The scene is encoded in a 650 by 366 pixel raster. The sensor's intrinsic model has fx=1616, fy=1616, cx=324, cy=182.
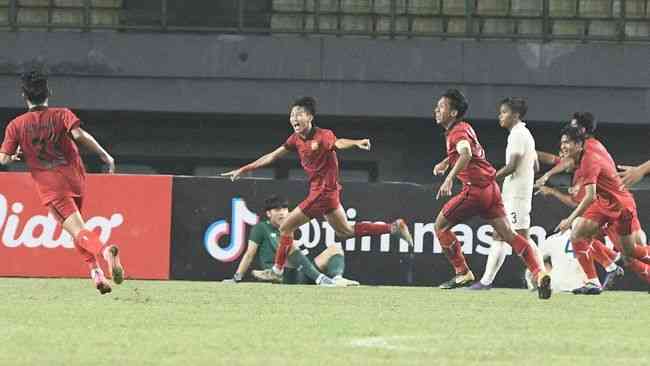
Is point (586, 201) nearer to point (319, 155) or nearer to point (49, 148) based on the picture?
point (319, 155)

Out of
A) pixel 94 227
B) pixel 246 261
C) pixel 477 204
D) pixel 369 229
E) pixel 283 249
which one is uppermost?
pixel 477 204

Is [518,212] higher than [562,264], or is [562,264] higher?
[518,212]

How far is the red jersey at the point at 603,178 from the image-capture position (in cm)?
1559

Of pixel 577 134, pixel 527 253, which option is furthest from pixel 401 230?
pixel 527 253

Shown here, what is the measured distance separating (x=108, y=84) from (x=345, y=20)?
4048mm

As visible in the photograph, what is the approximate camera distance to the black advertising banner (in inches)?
797

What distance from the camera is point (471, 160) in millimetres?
15898

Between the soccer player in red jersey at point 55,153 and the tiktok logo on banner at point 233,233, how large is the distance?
21.4 ft

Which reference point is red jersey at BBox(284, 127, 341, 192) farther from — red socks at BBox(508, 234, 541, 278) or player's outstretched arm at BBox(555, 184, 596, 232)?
player's outstretched arm at BBox(555, 184, 596, 232)

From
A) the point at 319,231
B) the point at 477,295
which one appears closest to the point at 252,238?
the point at 319,231

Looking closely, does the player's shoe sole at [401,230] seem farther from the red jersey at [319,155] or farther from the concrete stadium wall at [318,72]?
the concrete stadium wall at [318,72]

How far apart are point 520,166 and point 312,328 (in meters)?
6.64

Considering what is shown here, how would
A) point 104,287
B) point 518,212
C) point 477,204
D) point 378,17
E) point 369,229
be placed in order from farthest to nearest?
point 378,17
point 369,229
point 518,212
point 477,204
point 104,287

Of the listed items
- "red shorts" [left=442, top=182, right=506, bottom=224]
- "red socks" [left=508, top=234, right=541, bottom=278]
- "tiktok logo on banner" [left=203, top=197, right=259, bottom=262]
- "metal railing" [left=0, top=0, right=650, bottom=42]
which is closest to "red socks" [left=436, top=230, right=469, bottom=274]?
"red shorts" [left=442, top=182, right=506, bottom=224]
